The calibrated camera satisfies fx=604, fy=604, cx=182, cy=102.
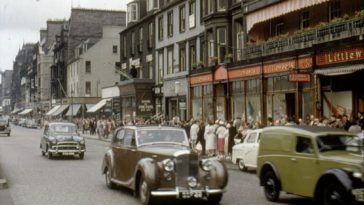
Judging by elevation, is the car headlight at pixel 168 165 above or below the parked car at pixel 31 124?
below

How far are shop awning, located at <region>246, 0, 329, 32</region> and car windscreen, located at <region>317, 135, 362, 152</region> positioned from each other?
549 inches

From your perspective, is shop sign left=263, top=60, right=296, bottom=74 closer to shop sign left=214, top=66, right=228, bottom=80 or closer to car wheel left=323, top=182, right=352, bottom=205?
shop sign left=214, top=66, right=228, bottom=80

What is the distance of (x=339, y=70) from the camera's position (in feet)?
78.3

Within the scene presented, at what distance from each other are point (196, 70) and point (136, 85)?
13144mm

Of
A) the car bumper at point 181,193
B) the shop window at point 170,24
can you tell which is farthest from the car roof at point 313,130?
the shop window at point 170,24

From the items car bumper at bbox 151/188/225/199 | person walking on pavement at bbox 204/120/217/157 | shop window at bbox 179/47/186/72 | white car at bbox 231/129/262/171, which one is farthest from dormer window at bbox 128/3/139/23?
car bumper at bbox 151/188/225/199

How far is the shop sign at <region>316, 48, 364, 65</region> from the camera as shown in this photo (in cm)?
2290

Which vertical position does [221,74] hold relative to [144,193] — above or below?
above

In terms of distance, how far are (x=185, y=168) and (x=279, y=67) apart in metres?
17.5

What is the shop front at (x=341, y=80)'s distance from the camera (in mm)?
23297

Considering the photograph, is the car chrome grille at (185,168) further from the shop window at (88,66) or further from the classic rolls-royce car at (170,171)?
the shop window at (88,66)

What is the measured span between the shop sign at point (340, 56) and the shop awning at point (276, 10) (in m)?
2.31

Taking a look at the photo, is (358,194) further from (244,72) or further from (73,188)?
(244,72)

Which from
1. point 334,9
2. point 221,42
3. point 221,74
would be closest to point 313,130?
point 334,9
